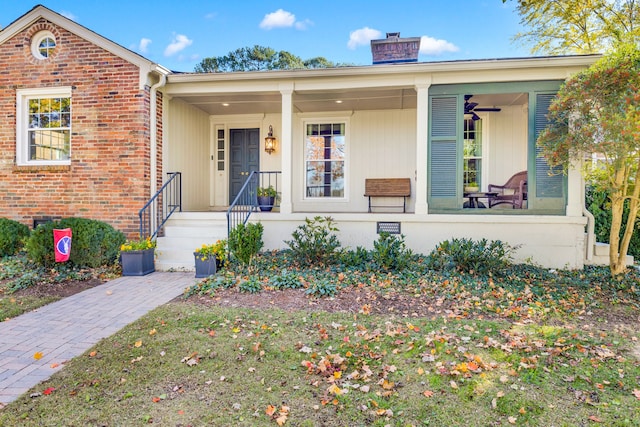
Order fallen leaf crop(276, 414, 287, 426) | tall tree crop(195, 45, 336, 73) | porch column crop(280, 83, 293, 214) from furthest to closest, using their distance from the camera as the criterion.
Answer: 1. tall tree crop(195, 45, 336, 73)
2. porch column crop(280, 83, 293, 214)
3. fallen leaf crop(276, 414, 287, 426)

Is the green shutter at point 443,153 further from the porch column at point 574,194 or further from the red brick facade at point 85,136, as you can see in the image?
the red brick facade at point 85,136

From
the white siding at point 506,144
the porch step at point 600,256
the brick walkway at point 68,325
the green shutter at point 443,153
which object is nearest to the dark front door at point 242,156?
the brick walkway at point 68,325

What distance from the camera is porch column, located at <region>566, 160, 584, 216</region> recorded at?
609 centimetres

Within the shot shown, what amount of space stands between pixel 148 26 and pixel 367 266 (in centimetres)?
1997

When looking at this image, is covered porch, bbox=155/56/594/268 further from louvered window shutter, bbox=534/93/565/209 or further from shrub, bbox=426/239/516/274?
shrub, bbox=426/239/516/274

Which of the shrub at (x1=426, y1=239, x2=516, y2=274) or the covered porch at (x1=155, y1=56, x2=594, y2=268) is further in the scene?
the covered porch at (x1=155, y1=56, x2=594, y2=268)

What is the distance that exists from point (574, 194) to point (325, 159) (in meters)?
4.90

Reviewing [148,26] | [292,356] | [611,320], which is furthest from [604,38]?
[148,26]

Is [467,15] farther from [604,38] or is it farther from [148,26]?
[148,26]

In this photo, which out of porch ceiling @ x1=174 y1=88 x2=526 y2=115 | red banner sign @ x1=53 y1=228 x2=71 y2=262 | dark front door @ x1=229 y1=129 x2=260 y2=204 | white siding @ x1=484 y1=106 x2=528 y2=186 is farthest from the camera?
dark front door @ x1=229 y1=129 x2=260 y2=204

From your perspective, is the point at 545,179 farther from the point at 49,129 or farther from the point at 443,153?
the point at 49,129

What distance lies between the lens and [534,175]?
6266 mm

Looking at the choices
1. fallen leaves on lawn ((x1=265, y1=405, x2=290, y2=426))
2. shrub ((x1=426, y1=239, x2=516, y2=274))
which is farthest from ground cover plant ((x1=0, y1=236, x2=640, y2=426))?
shrub ((x1=426, y1=239, x2=516, y2=274))

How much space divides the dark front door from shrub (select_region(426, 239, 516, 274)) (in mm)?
5304
